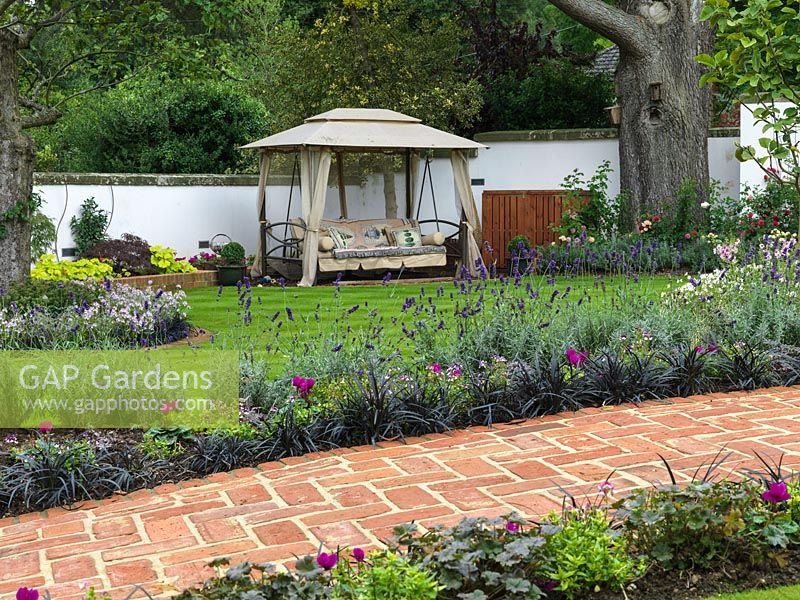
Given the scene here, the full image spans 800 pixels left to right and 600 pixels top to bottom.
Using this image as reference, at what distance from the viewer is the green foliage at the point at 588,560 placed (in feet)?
9.21

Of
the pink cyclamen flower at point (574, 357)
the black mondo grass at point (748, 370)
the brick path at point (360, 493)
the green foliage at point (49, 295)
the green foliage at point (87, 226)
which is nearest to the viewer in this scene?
the brick path at point (360, 493)

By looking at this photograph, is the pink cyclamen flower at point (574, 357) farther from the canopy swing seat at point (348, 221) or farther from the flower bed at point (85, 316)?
the canopy swing seat at point (348, 221)

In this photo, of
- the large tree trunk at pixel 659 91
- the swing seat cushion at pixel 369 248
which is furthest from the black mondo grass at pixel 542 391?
the large tree trunk at pixel 659 91

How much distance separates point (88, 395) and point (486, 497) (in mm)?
2239

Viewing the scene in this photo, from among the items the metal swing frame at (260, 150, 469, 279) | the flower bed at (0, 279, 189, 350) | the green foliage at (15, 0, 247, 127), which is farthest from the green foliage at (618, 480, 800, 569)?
the metal swing frame at (260, 150, 469, 279)

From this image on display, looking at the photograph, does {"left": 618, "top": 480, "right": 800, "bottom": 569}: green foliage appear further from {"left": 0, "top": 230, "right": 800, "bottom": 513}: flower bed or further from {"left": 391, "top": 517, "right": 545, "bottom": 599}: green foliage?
{"left": 0, "top": 230, "right": 800, "bottom": 513}: flower bed

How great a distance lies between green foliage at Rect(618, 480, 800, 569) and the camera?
304 cm

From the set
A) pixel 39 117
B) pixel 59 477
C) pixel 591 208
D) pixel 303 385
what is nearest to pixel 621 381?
pixel 303 385

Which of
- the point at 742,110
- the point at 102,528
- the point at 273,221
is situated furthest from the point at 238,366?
the point at 742,110

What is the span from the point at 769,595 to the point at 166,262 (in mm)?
11343

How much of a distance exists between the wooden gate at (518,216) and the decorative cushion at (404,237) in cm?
129

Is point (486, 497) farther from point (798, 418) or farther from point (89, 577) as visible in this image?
point (798, 418)

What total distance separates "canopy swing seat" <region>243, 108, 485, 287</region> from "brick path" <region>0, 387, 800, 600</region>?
331 inches

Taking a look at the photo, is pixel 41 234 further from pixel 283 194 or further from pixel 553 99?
pixel 553 99
